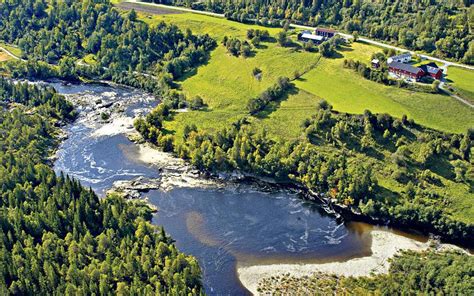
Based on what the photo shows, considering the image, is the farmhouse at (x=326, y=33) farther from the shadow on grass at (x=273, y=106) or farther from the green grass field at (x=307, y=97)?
the shadow on grass at (x=273, y=106)

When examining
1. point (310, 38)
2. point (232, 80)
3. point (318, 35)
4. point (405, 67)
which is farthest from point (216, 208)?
point (318, 35)

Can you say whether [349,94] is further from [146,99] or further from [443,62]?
[146,99]

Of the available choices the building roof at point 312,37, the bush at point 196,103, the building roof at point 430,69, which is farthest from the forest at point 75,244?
the building roof at point 312,37

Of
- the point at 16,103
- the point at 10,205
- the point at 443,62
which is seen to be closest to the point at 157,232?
the point at 10,205

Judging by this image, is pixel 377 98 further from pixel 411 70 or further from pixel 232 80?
pixel 232 80

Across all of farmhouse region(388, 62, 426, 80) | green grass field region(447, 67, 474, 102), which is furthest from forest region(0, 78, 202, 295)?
green grass field region(447, 67, 474, 102)
